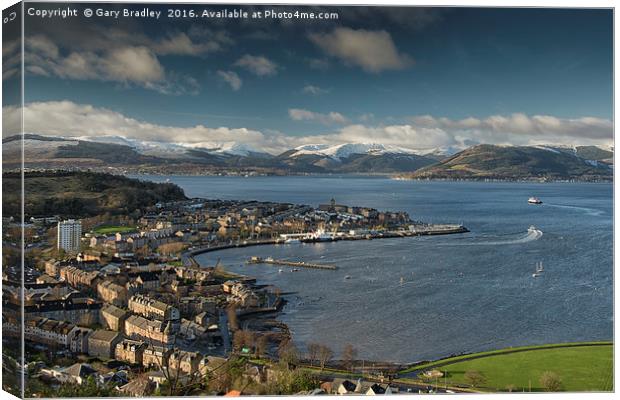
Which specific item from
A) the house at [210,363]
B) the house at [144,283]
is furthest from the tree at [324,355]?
the house at [144,283]

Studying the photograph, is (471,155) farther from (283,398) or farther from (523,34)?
(283,398)

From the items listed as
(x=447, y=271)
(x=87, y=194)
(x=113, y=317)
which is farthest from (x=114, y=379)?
(x=447, y=271)

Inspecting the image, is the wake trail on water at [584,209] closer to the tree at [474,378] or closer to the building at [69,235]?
the tree at [474,378]

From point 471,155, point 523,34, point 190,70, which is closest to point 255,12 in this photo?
point 190,70

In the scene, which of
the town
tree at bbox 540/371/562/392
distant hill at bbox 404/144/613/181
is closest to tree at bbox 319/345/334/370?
the town

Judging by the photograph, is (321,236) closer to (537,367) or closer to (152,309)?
(152,309)

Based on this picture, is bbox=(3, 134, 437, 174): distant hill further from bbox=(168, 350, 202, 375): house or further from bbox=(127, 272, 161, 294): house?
bbox=(168, 350, 202, 375): house
